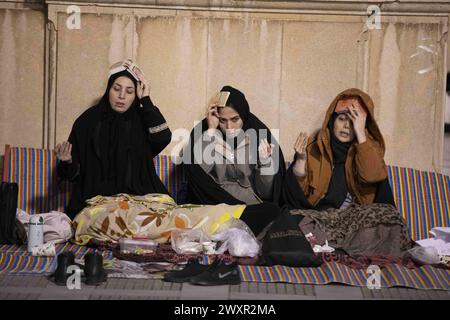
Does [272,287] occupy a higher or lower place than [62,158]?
lower

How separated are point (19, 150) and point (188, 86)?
4.76ft

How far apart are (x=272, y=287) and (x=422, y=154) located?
2670 millimetres

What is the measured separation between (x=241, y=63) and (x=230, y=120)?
2.59 ft

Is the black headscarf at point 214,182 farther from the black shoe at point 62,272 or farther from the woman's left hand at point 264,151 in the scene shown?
the black shoe at point 62,272

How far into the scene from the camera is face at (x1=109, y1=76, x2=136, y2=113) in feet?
22.3

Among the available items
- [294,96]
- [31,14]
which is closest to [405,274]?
[294,96]

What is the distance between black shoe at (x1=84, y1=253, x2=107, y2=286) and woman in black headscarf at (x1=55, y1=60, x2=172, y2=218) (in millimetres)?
1467

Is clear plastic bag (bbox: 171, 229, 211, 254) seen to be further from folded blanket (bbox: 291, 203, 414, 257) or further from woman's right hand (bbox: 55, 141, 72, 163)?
woman's right hand (bbox: 55, 141, 72, 163)

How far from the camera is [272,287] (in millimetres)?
5270
